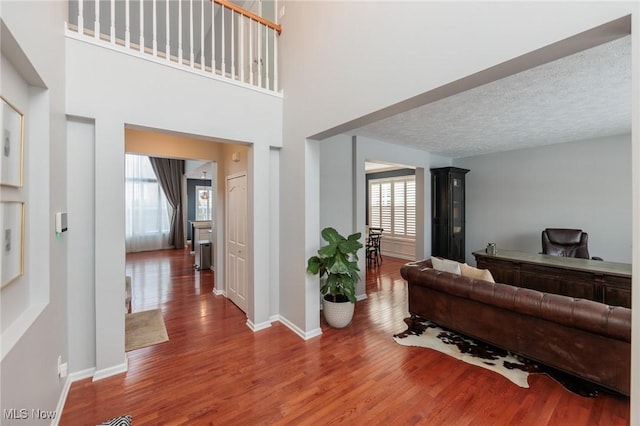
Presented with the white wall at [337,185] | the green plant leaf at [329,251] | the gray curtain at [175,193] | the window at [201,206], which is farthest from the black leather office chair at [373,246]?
the window at [201,206]

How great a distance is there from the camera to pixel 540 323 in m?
2.40

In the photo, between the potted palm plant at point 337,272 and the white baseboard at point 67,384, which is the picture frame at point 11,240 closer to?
the white baseboard at point 67,384

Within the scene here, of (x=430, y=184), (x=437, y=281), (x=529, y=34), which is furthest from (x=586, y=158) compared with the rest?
(x=529, y=34)

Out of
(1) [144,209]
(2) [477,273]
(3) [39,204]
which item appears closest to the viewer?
(3) [39,204]

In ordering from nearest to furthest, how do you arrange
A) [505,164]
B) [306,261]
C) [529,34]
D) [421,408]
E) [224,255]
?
[529,34] < [421,408] < [306,261] < [224,255] < [505,164]

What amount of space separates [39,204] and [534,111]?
496 cm

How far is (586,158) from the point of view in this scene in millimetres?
4730

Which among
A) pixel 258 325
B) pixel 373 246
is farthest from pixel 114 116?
pixel 373 246

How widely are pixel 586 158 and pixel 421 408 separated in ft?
17.6

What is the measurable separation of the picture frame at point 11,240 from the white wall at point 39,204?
0.25 feet

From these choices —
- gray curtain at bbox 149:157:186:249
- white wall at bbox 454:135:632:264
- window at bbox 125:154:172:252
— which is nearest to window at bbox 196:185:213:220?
gray curtain at bbox 149:157:186:249

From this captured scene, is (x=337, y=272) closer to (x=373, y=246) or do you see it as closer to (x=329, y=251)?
(x=329, y=251)

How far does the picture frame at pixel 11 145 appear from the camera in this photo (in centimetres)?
132

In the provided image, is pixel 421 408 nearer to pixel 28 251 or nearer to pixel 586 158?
pixel 28 251
